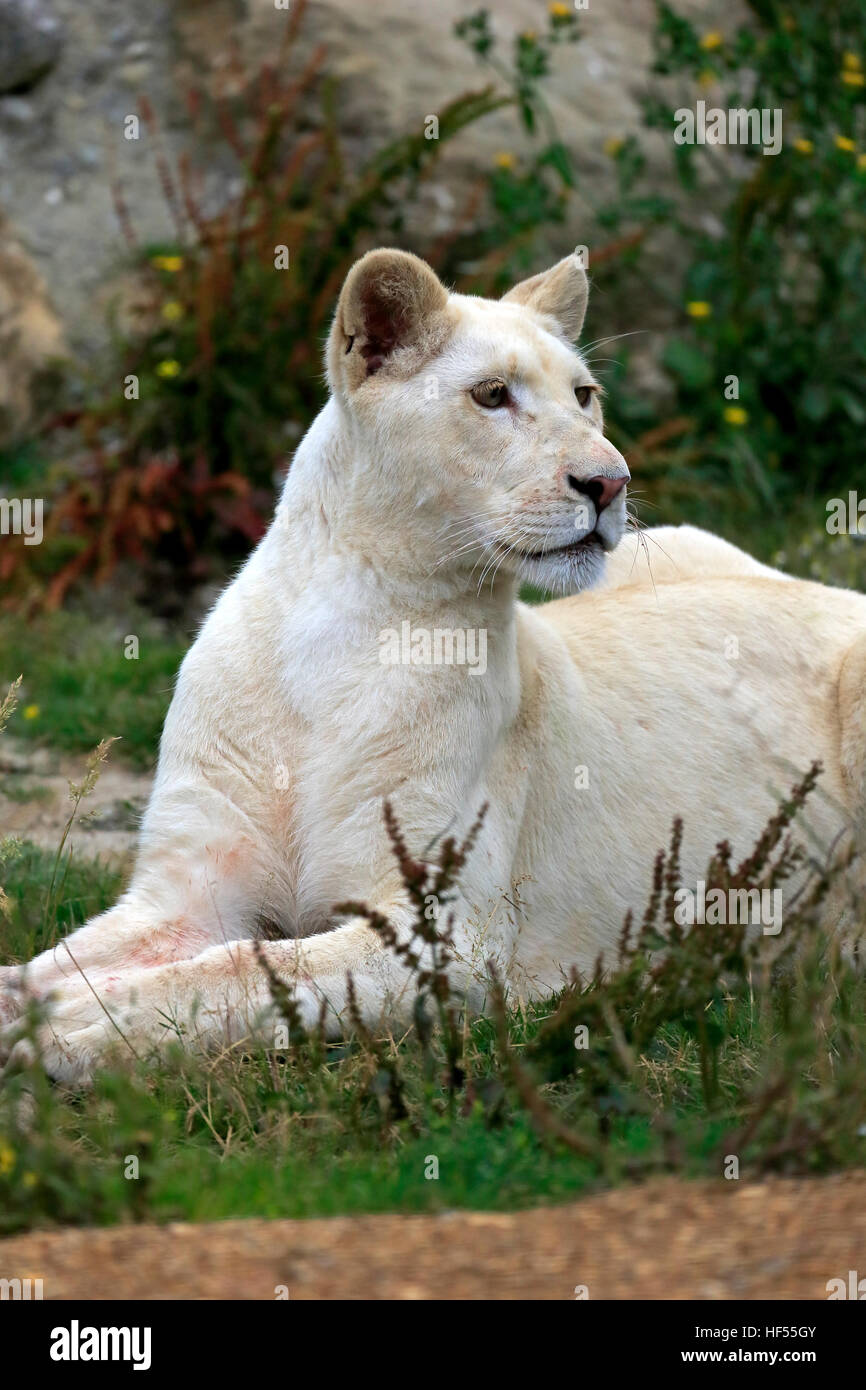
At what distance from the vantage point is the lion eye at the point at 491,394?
434 cm

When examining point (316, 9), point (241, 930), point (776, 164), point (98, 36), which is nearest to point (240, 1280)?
point (241, 930)

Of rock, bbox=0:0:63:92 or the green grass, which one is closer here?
the green grass

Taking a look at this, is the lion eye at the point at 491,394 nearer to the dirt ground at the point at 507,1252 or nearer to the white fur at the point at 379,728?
the white fur at the point at 379,728

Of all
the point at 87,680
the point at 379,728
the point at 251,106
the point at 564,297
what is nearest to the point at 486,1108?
the point at 379,728

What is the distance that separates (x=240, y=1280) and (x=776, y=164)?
26.6ft

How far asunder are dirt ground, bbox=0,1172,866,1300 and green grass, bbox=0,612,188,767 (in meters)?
3.67

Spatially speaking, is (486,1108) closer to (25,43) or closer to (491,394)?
(491,394)

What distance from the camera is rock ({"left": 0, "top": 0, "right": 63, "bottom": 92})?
1065 centimetres

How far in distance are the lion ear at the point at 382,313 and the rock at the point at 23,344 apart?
223 inches

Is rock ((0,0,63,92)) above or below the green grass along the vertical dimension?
above
